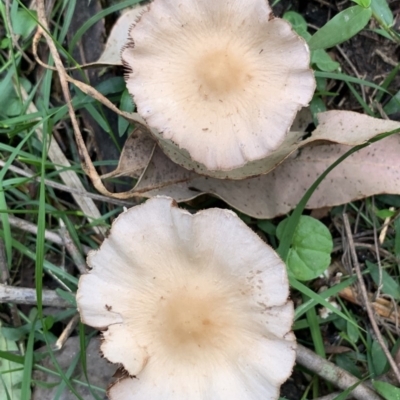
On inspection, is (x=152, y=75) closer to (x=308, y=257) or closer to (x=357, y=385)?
(x=308, y=257)

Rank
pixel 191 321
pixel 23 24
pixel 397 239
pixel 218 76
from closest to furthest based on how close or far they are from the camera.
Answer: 1. pixel 191 321
2. pixel 218 76
3. pixel 397 239
4. pixel 23 24

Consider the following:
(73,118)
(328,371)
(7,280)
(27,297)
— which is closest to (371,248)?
(328,371)

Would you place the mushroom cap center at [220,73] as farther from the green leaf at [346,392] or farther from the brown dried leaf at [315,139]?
the green leaf at [346,392]

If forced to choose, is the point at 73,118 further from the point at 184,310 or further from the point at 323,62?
the point at 323,62

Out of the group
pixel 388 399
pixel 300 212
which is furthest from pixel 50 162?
pixel 388 399

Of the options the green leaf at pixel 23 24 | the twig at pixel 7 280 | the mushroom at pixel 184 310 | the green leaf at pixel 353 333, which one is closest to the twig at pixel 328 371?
the green leaf at pixel 353 333

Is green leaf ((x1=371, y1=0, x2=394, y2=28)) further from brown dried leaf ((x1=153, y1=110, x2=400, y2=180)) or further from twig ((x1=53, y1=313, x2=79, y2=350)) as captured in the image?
twig ((x1=53, y1=313, x2=79, y2=350))

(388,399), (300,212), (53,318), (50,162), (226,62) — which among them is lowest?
(53,318)
